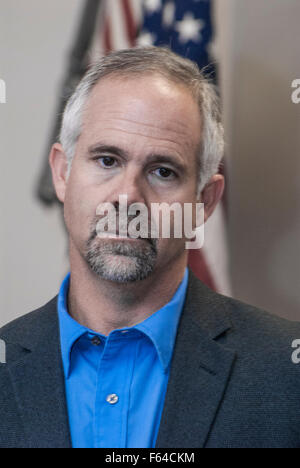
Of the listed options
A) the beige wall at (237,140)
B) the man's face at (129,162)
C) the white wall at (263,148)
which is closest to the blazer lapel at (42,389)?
the man's face at (129,162)

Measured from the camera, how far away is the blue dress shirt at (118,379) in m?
0.86

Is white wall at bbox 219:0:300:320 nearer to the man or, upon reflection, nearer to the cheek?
the man

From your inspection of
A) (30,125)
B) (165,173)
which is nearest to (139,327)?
(165,173)

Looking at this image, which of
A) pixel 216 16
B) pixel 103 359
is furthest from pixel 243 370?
pixel 216 16

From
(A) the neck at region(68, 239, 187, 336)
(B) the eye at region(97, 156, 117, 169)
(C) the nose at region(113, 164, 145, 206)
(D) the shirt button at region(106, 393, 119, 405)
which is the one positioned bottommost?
(D) the shirt button at region(106, 393, 119, 405)

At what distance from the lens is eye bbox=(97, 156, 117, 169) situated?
91 centimetres

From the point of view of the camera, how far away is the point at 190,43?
1610 millimetres

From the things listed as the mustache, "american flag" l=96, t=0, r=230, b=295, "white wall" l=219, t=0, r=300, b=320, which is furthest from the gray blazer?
"white wall" l=219, t=0, r=300, b=320

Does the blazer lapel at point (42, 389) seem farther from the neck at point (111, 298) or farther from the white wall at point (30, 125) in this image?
the white wall at point (30, 125)

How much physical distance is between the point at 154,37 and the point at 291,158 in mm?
521

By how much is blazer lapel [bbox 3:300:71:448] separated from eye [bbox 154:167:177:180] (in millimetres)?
296

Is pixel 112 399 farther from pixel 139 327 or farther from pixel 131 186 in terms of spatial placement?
pixel 131 186

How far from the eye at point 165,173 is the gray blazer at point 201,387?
0.21 meters
